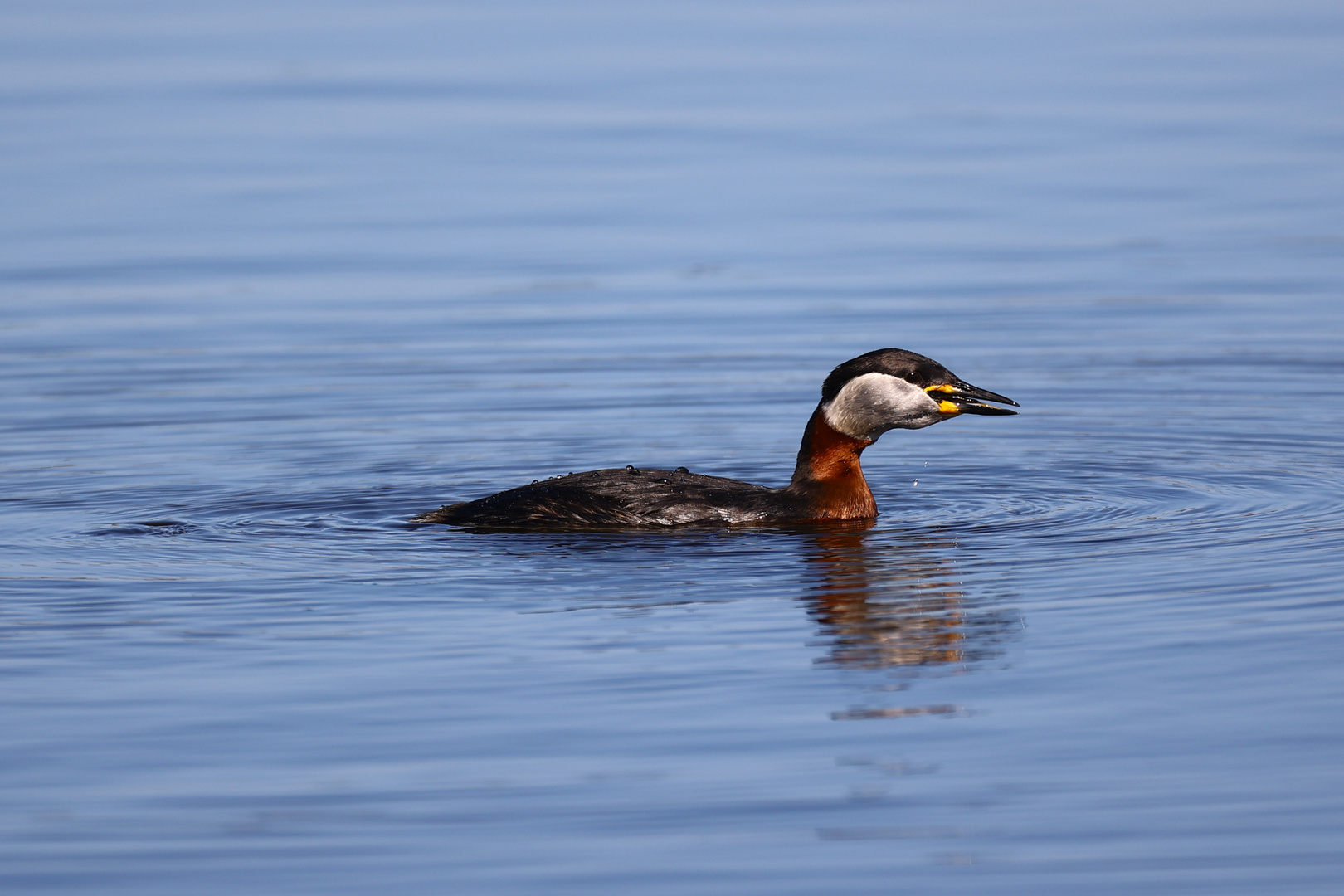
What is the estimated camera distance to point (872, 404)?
12.0 metres

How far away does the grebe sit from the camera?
38.1 ft

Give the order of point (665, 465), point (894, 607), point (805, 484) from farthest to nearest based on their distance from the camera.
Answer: point (665, 465), point (805, 484), point (894, 607)

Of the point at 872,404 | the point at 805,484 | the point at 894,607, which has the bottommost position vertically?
the point at 894,607

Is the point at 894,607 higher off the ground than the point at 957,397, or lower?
lower

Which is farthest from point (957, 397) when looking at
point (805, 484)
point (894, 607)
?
point (894, 607)

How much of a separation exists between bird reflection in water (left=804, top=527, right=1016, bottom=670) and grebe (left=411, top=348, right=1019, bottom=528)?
52 cm

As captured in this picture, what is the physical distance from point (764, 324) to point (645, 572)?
7.87 m

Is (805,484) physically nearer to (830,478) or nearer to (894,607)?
(830,478)

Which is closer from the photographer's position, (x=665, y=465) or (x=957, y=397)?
(x=957, y=397)

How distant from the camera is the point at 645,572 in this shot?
413 inches

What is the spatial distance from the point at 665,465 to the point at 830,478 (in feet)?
6.70

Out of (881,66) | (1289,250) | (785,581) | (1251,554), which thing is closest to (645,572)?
(785,581)

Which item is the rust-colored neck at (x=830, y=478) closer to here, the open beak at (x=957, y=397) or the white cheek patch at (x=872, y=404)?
the white cheek patch at (x=872, y=404)

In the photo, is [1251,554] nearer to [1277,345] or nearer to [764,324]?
[1277,345]
